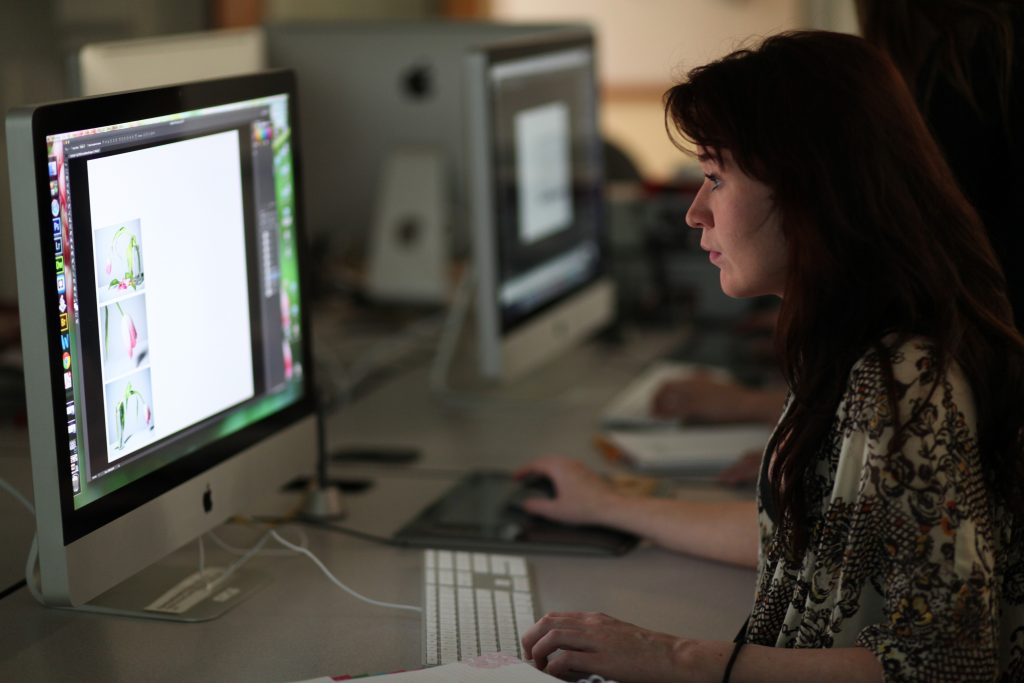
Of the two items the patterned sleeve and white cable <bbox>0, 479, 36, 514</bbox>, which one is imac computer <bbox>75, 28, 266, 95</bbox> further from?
the patterned sleeve

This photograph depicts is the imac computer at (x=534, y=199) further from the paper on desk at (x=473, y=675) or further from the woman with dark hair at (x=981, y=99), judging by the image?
the paper on desk at (x=473, y=675)

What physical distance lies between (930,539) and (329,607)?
0.63 metres

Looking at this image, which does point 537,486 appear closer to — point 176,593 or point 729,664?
point 176,593

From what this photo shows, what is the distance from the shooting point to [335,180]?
2.67 m

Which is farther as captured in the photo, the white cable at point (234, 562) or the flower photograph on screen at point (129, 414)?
the white cable at point (234, 562)

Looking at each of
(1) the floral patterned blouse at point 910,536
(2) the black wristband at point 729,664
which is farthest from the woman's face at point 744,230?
(2) the black wristband at point 729,664

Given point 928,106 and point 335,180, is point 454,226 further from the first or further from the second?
point 928,106

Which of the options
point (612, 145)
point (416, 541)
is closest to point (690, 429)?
point (416, 541)

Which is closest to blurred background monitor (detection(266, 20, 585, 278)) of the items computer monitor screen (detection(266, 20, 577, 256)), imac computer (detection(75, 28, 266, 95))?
computer monitor screen (detection(266, 20, 577, 256))

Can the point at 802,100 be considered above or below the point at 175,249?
above

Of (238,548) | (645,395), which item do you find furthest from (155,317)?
(645,395)

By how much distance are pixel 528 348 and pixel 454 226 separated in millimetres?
767

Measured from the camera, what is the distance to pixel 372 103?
8.52ft

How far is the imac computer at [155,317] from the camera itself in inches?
41.6
